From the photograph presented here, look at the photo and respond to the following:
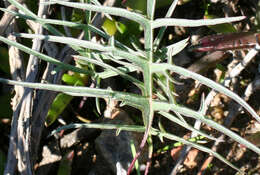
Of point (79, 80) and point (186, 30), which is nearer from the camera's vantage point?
point (79, 80)

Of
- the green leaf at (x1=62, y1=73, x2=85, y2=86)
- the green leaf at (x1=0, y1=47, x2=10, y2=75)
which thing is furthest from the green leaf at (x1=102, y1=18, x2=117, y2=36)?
the green leaf at (x1=0, y1=47, x2=10, y2=75)

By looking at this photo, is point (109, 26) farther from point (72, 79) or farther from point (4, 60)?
point (4, 60)

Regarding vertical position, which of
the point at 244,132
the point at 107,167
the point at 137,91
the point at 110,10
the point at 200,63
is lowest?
the point at 107,167

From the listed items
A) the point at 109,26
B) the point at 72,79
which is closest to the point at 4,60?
the point at 72,79

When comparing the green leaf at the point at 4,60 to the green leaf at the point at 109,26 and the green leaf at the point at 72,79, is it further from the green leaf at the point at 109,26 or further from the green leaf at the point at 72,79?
the green leaf at the point at 109,26

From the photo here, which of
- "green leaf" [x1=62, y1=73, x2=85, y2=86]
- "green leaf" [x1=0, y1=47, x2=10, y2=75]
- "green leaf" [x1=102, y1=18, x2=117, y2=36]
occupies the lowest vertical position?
"green leaf" [x1=62, y1=73, x2=85, y2=86]

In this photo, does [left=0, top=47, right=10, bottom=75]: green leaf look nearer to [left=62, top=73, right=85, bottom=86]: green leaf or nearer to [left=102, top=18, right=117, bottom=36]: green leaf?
[left=62, top=73, right=85, bottom=86]: green leaf

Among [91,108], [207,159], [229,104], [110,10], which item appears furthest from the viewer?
[91,108]

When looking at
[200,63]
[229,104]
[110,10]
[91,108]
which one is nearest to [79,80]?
[91,108]

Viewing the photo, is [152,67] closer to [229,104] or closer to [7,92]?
[229,104]

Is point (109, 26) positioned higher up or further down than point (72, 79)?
higher up

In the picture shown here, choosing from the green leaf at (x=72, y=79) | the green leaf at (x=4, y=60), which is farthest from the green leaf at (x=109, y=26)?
the green leaf at (x=4, y=60)
